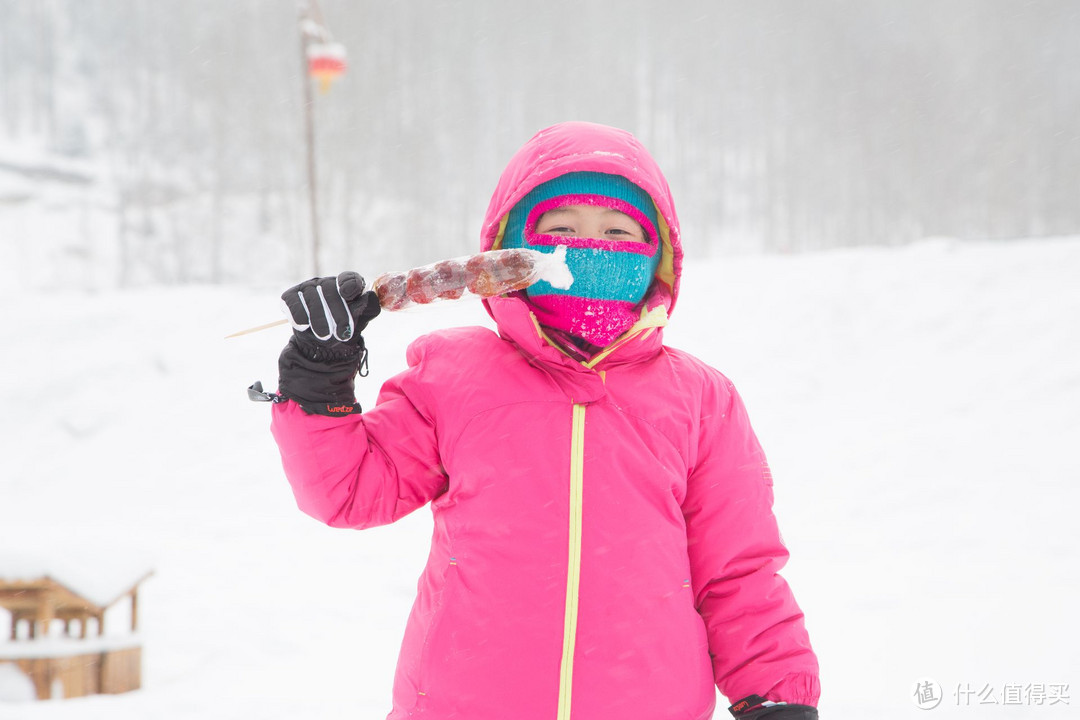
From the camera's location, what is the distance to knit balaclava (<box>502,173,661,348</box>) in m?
1.51

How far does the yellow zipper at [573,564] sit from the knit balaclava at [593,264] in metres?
0.21

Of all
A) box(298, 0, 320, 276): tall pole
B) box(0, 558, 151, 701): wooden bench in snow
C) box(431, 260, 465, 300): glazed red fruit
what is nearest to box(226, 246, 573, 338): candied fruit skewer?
box(431, 260, 465, 300): glazed red fruit

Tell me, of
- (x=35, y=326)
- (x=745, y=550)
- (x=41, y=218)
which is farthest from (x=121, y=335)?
(x=41, y=218)

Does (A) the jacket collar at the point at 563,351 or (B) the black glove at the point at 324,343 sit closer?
(B) the black glove at the point at 324,343

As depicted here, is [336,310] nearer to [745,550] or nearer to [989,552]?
[745,550]

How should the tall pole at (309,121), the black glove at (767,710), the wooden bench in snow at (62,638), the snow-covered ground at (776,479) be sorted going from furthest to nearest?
the tall pole at (309,121) → the snow-covered ground at (776,479) → the wooden bench in snow at (62,638) → the black glove at (767,710)

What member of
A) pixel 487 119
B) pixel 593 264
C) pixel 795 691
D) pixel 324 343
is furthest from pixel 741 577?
pixel 487 119

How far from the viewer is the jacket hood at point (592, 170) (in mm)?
1541

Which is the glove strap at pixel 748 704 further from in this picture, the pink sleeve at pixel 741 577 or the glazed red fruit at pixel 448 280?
the glazed red fruit at pixel 448 280

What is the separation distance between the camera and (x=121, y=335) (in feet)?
33.1

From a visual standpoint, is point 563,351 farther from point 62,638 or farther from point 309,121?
point 309,121

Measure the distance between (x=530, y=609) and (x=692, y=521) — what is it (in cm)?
41

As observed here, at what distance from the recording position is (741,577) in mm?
1485

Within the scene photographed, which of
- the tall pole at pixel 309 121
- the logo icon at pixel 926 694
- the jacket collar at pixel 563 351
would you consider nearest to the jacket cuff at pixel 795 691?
the jacket collar at pixel 563 351
